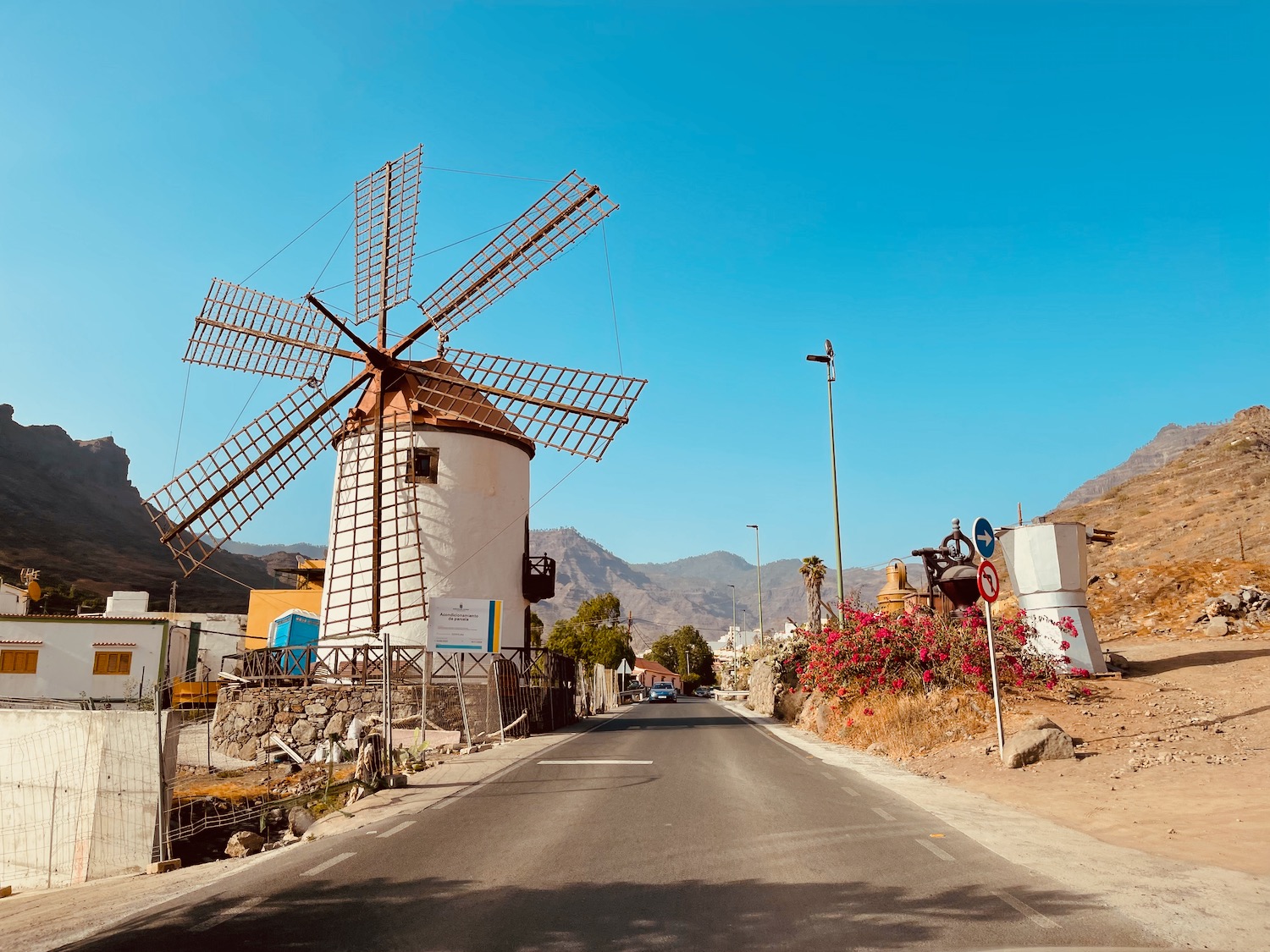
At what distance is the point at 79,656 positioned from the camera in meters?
33.1

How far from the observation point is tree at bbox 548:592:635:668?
250 feet

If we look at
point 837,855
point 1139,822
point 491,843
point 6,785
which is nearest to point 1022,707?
point 1139,822

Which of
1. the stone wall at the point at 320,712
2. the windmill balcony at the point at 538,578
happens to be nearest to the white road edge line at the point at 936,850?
the stone wall at the point at 320,712

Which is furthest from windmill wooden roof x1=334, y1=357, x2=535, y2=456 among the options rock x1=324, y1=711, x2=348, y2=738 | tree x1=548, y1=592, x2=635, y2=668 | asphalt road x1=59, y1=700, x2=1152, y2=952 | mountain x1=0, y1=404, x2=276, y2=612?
mountain x1=0, y1=404, x2=276, y2=612

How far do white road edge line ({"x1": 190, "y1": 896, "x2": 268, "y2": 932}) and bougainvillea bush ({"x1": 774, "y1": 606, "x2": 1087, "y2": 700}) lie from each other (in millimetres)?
13992

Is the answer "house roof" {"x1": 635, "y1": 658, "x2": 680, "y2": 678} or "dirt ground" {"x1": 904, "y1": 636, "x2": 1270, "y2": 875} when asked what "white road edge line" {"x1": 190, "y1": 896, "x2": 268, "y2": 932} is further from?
"house roof" {"x1": 635, "y1": 658, "x2": 680, "y2": 678}

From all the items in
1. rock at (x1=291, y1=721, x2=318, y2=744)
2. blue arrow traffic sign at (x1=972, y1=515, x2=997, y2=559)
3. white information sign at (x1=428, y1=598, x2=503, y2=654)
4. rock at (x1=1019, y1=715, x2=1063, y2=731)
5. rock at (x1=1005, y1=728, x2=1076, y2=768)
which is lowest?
rock at (x1=291, y1=721, x2=318, y2=744)

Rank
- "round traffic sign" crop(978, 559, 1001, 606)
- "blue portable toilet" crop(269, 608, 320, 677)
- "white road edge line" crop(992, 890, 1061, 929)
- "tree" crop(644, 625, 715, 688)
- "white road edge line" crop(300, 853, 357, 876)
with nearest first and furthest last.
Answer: "white road edge line" crop(992, 890, 1061, 929)
"white road edge line" crop(300, 853, 357, 876)
"round traffic sign" crop(978, 559, 1001, 606)
"blue portable toilet" crop(269, 608, 320, 677)
"tree" crop(644, 625, 715, 688)

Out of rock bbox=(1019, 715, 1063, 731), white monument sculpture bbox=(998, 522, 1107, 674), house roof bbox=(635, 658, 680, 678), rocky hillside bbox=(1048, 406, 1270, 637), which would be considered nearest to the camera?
rock bbox=(1019, 715, 1063, 731)

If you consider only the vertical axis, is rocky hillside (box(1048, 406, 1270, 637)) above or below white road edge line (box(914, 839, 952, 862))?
above

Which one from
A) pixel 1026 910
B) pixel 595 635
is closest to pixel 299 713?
pixel 1026 910

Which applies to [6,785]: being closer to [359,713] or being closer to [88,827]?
[88,827]

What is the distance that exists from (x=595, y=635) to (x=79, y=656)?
4879 cm

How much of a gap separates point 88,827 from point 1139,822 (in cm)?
1158
